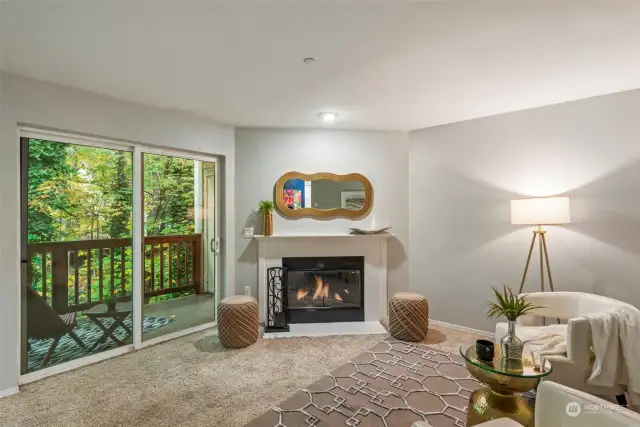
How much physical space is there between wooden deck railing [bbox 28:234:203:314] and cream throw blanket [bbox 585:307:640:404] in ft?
12.1

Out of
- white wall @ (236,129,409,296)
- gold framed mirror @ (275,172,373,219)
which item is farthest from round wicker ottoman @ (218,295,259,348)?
gold framed mirror @ (275,172,373,219)

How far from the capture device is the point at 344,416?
2135mm

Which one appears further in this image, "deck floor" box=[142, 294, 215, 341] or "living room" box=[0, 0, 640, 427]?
"deck floor" box=[142, 294, 215, 341]

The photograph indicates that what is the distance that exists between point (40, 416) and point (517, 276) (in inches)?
167

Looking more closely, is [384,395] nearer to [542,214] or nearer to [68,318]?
[542,214]

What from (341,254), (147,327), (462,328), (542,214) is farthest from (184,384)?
(542,214)

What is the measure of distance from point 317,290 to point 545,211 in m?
2.55

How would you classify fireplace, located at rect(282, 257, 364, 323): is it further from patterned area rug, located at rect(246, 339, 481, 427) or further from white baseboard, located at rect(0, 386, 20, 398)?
white baseboard, located at rect(0, 386, 20, 398)

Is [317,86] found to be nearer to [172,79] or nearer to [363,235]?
[172,79]

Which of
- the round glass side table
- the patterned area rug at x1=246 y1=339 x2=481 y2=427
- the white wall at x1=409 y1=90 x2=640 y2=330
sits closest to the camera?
the round glass side table

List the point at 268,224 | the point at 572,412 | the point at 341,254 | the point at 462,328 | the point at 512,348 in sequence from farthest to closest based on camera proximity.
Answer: the point at 341,254, the point at 268,224, the point at 462,328, the point at 512,348, the point at 572,412

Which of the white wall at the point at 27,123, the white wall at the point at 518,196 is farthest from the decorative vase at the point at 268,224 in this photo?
the white wall at the point at 518,196

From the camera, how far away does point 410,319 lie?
338 centimetres

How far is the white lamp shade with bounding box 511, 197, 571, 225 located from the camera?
2812 mm
